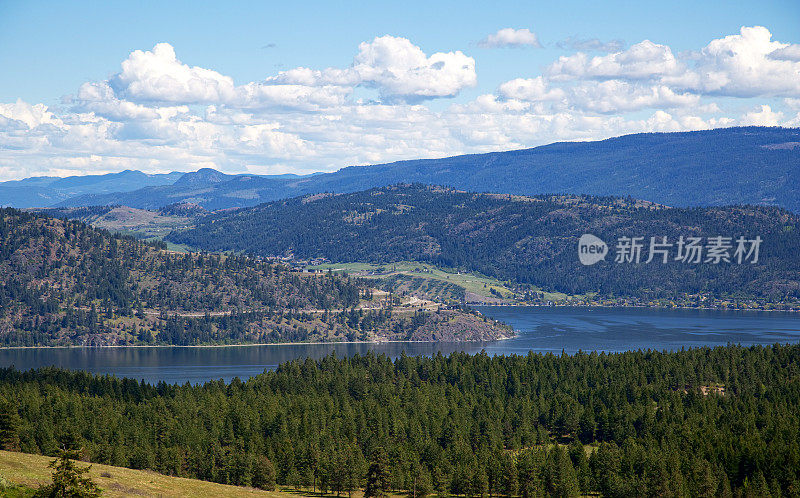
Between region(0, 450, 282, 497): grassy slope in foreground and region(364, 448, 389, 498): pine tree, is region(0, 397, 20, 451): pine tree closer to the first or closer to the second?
region(0, 450, 282, 497): grassy slope in foreground

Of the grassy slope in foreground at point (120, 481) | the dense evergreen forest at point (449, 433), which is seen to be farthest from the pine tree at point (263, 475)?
the grassy slope in foreground at point (120, 481)

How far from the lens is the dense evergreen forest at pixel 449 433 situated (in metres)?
129

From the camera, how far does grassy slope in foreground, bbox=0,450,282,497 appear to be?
83062 millimetres

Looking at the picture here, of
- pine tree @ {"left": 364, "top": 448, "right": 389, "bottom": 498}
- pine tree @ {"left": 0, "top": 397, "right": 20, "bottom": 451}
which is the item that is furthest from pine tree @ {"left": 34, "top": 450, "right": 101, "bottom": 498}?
pine tree @ {"left": 364, "top": 448, "right": 389, "bottom": 498}

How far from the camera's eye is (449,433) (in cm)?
15750

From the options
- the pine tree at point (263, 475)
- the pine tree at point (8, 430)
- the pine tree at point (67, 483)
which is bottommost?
the pine tree at point (263, 475)

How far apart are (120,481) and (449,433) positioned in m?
77.1

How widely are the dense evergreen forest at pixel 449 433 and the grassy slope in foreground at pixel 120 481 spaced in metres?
31.9

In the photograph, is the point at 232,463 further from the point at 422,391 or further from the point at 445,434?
the point at 422,391

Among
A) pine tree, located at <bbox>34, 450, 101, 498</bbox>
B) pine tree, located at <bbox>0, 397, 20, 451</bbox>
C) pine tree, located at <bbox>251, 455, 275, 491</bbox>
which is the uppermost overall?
pine tree, located at <bbox>34, 450, 101, 498</bbox>

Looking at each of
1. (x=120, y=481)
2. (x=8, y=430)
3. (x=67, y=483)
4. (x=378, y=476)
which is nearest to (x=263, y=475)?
(x=378, y=476)

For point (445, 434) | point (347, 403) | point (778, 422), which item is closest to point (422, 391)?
point (347, 403)

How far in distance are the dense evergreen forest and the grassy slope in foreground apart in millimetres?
31879

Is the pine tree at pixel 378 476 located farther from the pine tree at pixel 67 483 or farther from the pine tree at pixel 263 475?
the pine tree at pixel 67 483
